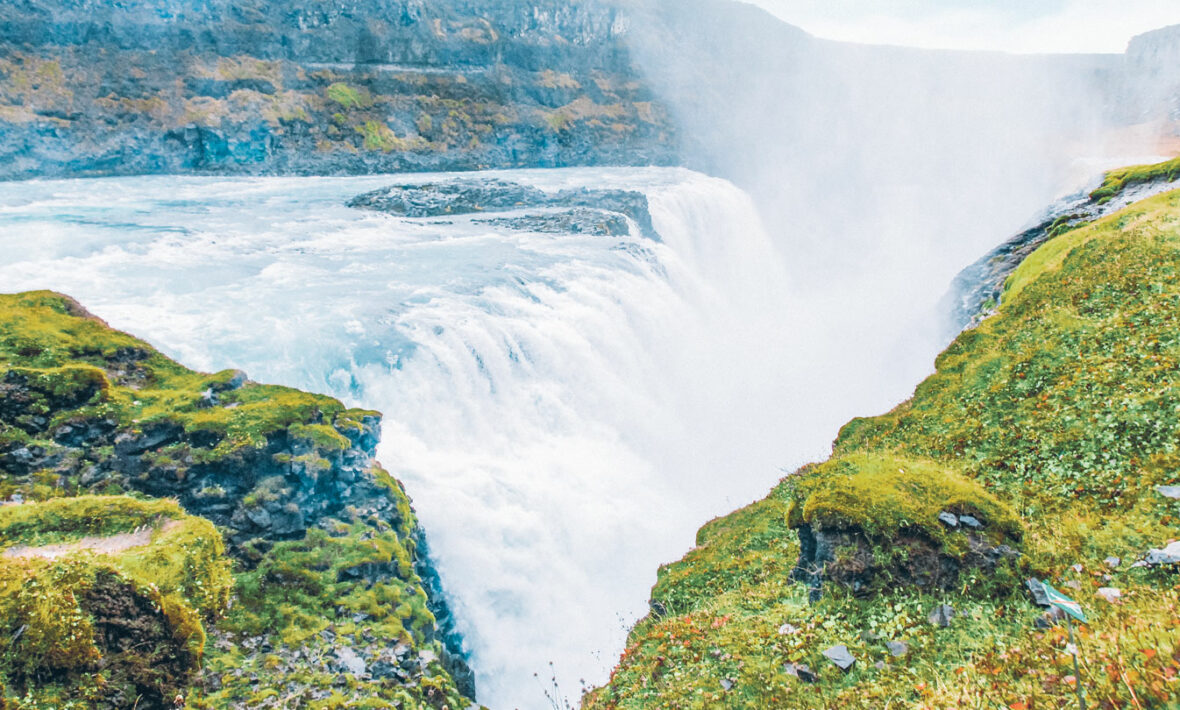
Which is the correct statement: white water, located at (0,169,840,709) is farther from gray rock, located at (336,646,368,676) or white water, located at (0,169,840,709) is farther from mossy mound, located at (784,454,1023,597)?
mossy mound, located at (784,454,1023,597)

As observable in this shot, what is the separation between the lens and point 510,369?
959 inches

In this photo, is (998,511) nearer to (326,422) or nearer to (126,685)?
(126,685)

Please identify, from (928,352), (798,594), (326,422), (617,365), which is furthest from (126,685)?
(928,352)

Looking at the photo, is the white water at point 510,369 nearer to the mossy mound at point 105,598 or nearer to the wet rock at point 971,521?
the mossy mound at point 105,598

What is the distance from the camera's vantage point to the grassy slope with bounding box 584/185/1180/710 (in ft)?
16.5

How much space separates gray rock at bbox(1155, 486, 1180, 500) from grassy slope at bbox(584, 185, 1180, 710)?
9 cm

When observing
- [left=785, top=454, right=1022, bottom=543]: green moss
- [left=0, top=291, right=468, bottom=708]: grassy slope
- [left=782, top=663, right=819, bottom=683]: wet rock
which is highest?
[left=785, top=454, right=1022, bottom=543]: green moss

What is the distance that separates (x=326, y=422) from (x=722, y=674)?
1072 cm

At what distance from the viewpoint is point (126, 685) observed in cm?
752

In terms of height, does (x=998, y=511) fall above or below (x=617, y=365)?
above

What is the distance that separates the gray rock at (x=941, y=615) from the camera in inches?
260

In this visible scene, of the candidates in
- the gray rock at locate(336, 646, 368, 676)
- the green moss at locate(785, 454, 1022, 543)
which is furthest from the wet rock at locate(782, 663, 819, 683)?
the gray rock at locate(336, 646, 368, 676)

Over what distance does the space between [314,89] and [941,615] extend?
122m

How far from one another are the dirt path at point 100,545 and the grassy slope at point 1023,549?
7.81 meters
